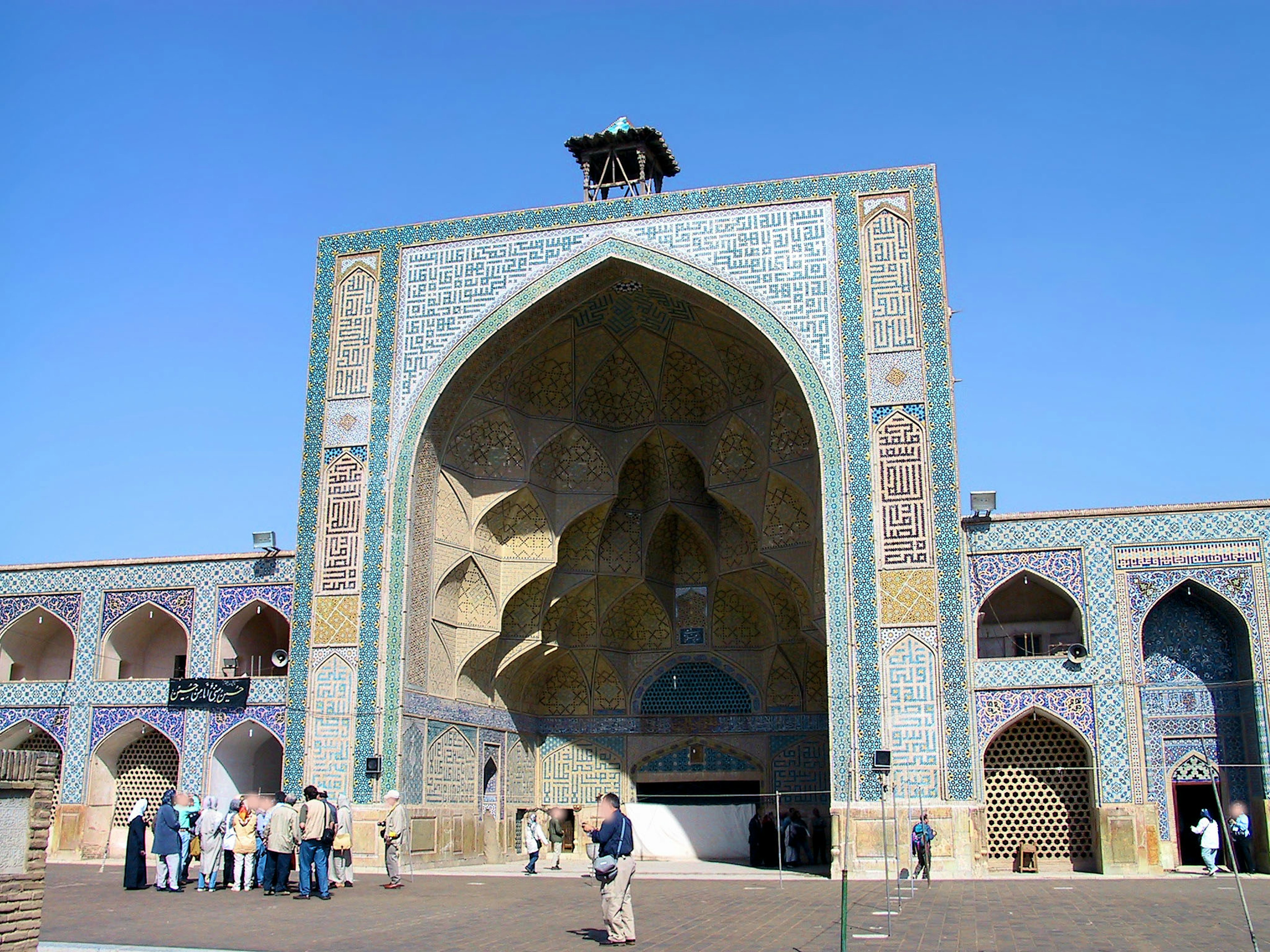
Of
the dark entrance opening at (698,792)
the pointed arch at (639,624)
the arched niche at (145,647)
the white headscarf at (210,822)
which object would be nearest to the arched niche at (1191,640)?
the dark entrance opening at (698,792)

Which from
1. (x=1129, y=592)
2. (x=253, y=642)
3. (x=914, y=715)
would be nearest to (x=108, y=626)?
(x=253, y=642)

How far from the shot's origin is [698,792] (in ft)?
56.7

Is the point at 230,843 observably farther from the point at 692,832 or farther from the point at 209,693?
the point at 692,832

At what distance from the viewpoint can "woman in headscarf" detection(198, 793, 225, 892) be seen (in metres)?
10.9

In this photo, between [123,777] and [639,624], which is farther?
[639,624]

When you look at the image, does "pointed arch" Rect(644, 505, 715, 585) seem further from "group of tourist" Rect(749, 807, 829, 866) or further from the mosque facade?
"group of tourist" Rect(749, 807, 829, 866)

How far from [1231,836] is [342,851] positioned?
9014 millimetres

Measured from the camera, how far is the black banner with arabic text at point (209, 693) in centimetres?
1562

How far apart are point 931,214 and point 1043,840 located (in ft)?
23.5

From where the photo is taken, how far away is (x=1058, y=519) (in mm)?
14188

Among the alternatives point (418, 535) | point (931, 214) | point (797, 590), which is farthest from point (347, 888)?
point (931, 214)

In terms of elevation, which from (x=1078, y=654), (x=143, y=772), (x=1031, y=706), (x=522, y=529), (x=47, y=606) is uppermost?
(x=522, y=529)

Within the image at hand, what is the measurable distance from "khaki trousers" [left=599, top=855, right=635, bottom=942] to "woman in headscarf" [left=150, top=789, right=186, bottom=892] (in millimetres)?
4970

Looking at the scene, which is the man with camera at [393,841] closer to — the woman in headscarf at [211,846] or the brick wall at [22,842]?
the woman in headscarf at [211,846]
